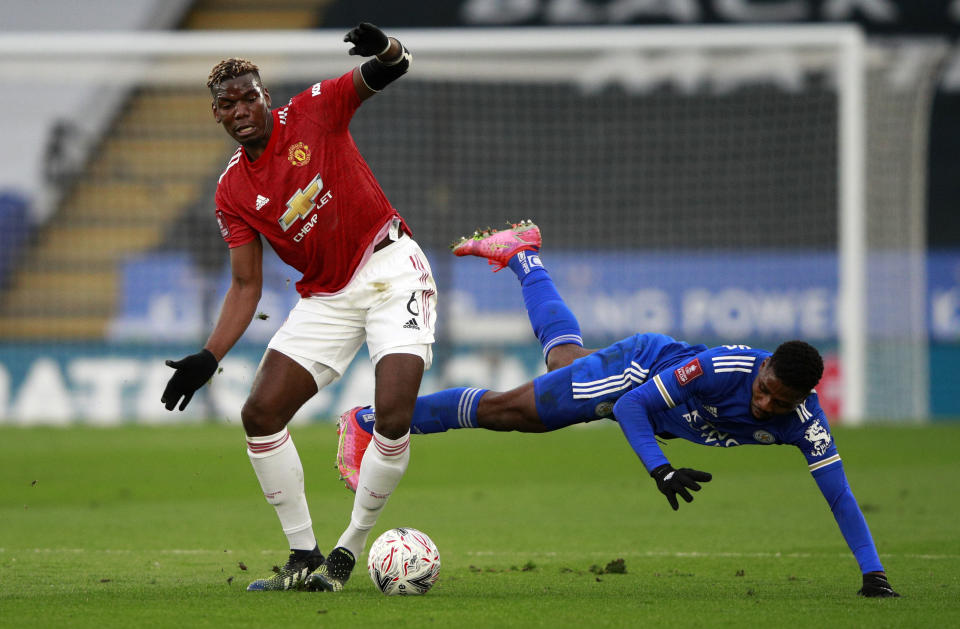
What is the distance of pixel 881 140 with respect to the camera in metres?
17.2

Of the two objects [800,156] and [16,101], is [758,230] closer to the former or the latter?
[800,156]

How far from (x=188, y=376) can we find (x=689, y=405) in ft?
8.04

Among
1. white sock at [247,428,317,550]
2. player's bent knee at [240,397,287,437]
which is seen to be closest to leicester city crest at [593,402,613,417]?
white sock at [247,428,317,550]

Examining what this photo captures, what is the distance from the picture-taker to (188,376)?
5.62 meters

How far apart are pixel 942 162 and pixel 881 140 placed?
624 centimetres

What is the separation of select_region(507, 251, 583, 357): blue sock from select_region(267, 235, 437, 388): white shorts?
1473 mm

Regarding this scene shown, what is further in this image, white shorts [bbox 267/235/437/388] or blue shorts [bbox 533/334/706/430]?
blue shorts [bbox 533/334/706/430]

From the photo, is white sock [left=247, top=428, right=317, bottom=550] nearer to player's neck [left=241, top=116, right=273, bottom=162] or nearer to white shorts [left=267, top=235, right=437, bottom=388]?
white shorts [left=267, top=235, right=437, bottom=388]

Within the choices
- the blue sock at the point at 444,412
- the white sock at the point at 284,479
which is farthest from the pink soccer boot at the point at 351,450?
the white sock at the point at 284,479

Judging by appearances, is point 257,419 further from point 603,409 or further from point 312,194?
point 603,409

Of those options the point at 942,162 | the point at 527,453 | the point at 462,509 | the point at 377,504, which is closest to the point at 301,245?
the point at 377,504

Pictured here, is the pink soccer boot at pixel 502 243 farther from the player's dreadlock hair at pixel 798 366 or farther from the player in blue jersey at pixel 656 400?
the player's dreadlock hair at pixel 798 366

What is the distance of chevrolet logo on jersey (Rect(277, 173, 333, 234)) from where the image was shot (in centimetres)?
592

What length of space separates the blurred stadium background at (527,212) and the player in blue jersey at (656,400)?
9.18 meters
